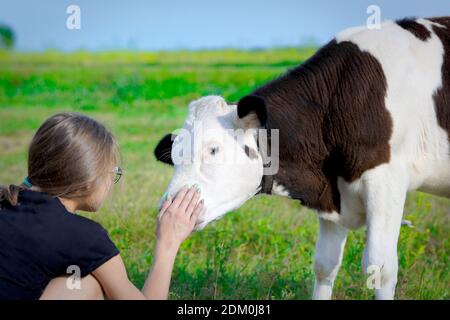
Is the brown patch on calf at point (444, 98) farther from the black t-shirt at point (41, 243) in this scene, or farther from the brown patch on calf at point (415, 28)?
the black t-shirt at point (41, 243)

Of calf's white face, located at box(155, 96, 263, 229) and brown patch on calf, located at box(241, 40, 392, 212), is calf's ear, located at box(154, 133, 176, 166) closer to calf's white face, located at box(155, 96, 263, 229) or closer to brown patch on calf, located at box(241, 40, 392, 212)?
calf's white face, located at box(155, 96, 263, 229)

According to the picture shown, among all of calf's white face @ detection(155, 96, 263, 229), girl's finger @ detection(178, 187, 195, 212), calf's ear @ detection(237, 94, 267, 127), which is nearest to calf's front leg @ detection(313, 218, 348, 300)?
calf's white face @ detection(155, 96, 263, 229)

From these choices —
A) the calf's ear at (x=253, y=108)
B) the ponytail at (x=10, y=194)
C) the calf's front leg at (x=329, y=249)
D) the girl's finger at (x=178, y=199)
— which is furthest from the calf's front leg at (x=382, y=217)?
the ponytail at (x=10, y=194)

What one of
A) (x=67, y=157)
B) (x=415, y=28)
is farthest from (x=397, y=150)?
(x=67, y=157)

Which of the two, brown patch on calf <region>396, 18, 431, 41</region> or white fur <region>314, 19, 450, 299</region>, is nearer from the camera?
white fur <region>314, 19, 450, 299</region>

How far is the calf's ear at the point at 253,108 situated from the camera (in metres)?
4.20

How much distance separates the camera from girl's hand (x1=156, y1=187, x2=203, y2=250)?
3.19 metres

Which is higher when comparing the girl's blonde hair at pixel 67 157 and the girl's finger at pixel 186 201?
the girl's blonde hair at pixel 67 157

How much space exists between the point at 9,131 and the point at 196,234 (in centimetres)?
933

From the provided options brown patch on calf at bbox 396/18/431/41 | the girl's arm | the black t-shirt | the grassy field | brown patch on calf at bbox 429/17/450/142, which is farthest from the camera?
the grassy field

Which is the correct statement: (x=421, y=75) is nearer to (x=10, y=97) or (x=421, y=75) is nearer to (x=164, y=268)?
(x=164, y=268)

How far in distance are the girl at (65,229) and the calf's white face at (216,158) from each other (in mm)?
1066

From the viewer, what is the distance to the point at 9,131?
14.6 m
